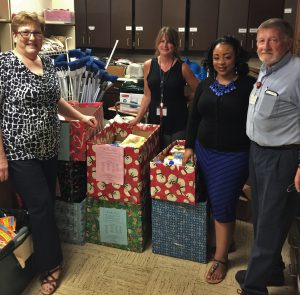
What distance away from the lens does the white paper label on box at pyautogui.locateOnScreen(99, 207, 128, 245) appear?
7.89 feet

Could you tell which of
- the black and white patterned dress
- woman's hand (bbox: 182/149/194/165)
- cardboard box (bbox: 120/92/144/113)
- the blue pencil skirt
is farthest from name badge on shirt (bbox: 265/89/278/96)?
cardboard box (bbox: 120/92/144/113)

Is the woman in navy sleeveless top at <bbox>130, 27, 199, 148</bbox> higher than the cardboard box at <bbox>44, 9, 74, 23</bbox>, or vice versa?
the cardboard box at <bbox>44, 9, 74, 23</bbox>

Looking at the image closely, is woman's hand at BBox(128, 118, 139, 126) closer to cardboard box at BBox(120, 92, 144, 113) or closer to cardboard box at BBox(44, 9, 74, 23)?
cardboard box at BBox(120, 92, 144, 113)

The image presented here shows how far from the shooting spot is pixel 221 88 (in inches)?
76.3

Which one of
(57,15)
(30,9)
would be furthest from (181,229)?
(30,9)

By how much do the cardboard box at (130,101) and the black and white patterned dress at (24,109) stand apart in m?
1.65

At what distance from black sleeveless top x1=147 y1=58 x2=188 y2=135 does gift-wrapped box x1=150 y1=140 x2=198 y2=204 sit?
0.47m

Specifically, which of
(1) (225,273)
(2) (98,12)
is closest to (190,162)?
(1) (225,273)

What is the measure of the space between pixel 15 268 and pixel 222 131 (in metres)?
1.30

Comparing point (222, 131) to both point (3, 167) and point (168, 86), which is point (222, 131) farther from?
point (3, 167)

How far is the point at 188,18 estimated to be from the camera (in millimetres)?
4699

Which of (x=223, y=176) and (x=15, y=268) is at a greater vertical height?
(x=223, y=176)

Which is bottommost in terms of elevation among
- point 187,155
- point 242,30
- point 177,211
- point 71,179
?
point 177,211

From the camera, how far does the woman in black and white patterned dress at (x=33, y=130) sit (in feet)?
6.03
